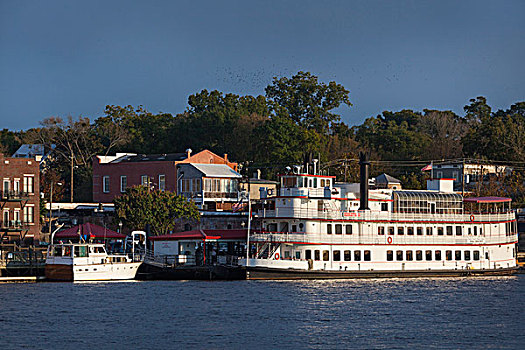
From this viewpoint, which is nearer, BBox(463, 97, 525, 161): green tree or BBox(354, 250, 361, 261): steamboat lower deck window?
BBox(354, 250, 361, 261): steamboat lower deck window

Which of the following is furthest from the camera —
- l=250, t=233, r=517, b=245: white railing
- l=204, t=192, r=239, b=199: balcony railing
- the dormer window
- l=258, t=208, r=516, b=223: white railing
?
l=204, t=192, r=239, b=199: balcony railing

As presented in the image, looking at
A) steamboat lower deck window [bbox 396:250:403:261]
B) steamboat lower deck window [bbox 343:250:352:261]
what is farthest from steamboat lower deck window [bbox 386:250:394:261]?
steamboat lower deck window [bbox 343:250:352:261]

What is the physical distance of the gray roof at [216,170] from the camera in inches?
3807

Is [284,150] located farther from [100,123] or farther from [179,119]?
[100,123]

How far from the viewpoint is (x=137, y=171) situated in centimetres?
10069

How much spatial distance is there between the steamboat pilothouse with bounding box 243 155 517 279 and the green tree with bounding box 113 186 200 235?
1463 centimetres

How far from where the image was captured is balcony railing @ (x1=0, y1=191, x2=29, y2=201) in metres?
82.4

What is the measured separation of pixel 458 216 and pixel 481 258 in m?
4.20

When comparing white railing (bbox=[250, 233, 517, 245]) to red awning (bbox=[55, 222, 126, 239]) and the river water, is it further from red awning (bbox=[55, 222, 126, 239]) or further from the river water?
red awning (bbox=[55, 222, 126, 239])

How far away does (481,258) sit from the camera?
73.6m

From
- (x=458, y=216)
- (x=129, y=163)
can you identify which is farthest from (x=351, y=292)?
(x=129, y=163)

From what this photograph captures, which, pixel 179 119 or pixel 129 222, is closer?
pixel 129 222

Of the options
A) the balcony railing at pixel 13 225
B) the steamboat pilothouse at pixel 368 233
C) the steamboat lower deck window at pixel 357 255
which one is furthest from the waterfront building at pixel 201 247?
the balcony railing at pixel 13 225

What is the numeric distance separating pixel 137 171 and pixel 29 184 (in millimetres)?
17995
